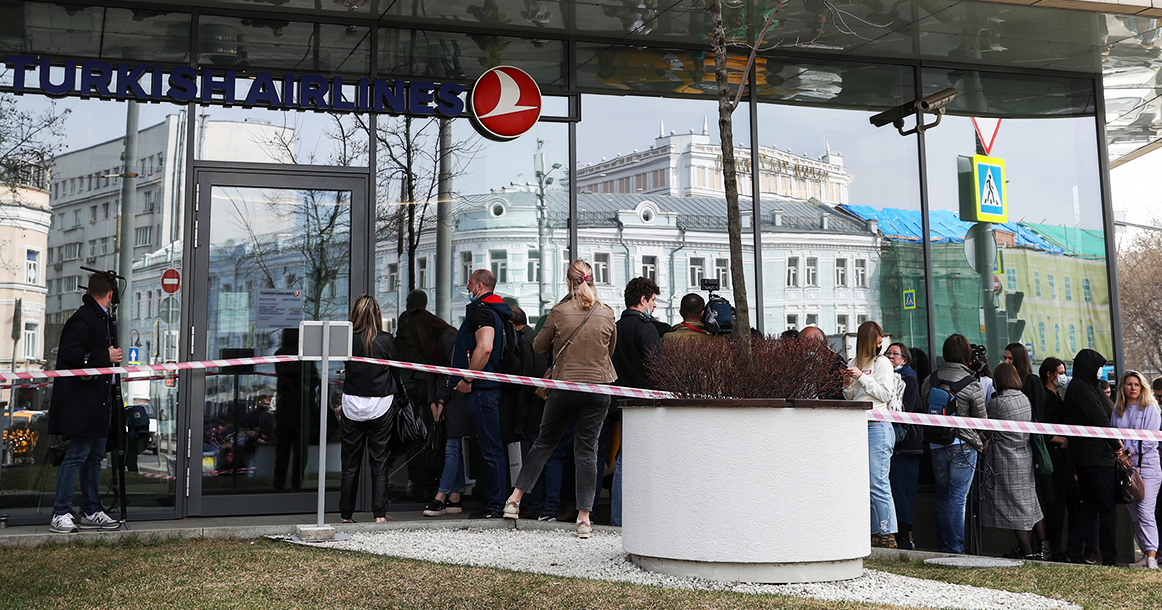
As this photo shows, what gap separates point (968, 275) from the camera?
11.4 m

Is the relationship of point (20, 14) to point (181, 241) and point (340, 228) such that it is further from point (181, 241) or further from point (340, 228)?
point (340, 228)

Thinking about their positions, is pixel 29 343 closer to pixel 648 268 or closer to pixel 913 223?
pixel 648 268

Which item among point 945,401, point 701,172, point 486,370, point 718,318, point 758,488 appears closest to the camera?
point 758,488

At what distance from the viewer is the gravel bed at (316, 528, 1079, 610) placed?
5.32 metres

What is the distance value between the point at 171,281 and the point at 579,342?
376cm

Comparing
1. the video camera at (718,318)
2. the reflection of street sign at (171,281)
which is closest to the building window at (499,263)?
the video camera at (718,318)

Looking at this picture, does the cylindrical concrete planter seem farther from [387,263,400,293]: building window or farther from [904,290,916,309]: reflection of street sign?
[904,290,916,309]: reflection of street sign

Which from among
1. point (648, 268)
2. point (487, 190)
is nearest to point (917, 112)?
point (648, 268)

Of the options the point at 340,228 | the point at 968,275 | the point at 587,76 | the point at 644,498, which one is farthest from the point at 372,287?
the point at 968,275

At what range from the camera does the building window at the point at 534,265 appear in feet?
32.5

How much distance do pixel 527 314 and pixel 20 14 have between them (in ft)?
16.0

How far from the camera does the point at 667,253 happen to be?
10461mm

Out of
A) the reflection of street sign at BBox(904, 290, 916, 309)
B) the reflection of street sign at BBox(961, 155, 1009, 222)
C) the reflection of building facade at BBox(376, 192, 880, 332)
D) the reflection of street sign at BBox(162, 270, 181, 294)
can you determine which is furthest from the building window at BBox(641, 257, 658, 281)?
the reflection of street sign at BBox(162, 270, 181, 294)

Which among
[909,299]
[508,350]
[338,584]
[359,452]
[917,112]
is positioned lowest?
[338,584]
